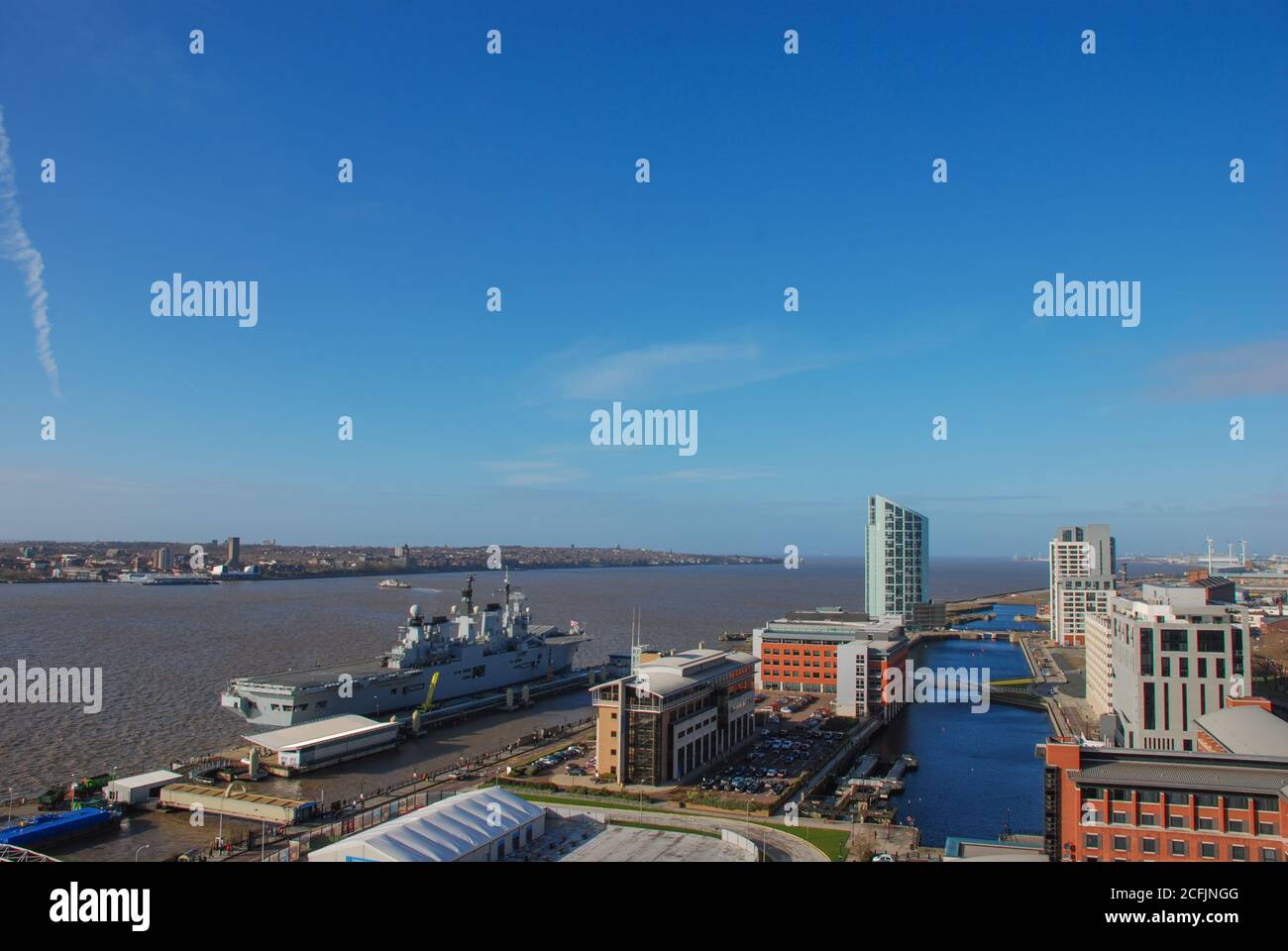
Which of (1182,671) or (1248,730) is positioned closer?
(1248,730)

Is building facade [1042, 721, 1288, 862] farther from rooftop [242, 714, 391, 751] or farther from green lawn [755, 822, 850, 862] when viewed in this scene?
rooftop [242, 714, 391, 751]

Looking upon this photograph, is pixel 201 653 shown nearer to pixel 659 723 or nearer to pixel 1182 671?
pixel 659 723

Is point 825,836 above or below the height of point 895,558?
below

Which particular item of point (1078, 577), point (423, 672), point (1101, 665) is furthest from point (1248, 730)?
point (1078, 577)

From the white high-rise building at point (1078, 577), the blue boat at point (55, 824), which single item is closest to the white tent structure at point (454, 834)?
the blue boat at point (55, 824)

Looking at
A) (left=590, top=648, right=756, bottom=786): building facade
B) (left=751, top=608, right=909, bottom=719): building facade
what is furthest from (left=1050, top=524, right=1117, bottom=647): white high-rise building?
(left=590, top=648, right=756, bottom=786): building facade

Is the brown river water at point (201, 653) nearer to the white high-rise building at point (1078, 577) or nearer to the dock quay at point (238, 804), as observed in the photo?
the dock quay at point (238, 804)

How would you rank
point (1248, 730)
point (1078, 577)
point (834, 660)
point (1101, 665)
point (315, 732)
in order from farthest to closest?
1. point (1078, 577)
2. point (834, 660)
3. point (1101, 665)
4. point (315, 732)
5. point (1248, 730)
